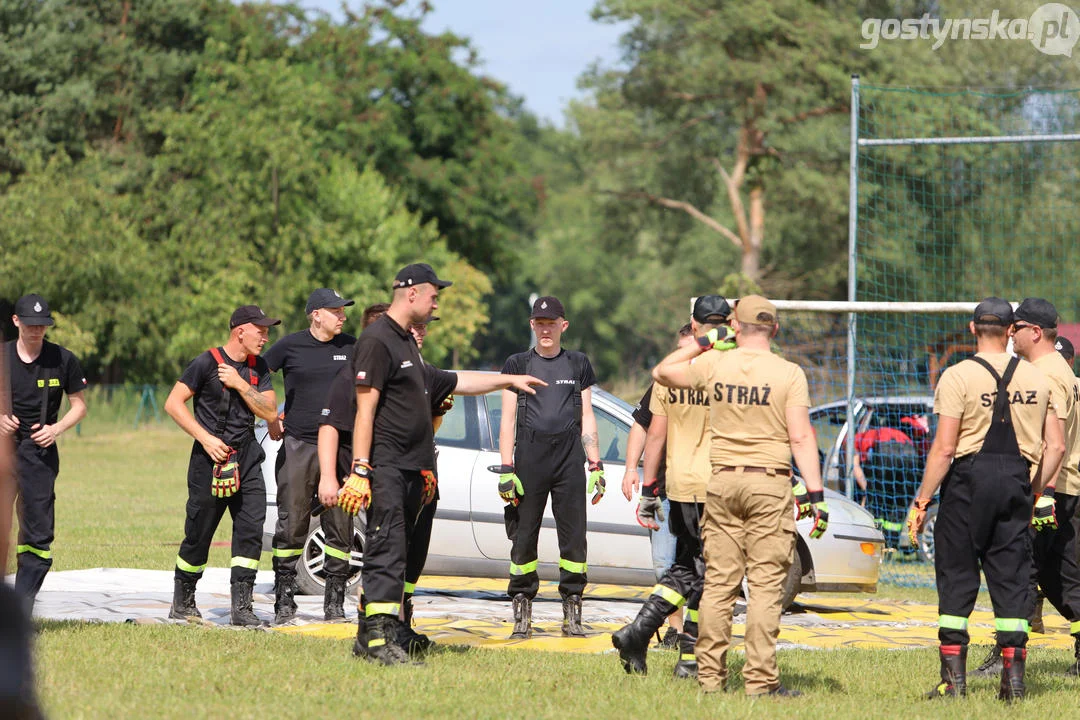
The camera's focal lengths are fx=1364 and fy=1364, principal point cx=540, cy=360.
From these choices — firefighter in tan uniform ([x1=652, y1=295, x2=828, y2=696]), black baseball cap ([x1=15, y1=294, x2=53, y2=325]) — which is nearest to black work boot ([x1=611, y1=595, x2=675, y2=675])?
firefighter in tan uniform ([x1=652, y1=295, x2=828, y2=696])

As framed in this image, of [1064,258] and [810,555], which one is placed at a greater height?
[1064,258]

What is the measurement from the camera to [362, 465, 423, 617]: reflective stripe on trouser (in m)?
7.32

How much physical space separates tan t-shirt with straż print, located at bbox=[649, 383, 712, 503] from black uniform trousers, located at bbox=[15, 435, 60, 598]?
3.82 m

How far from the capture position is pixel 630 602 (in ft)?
35.8

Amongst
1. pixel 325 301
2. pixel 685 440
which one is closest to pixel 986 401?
pixel 685 440

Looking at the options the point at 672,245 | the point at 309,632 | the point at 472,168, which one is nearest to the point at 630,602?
the point at 309,632

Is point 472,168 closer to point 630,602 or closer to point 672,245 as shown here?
point 672,245

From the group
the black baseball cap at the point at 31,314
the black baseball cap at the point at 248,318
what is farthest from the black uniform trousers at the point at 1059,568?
the black baseball cap at the point at 31,314

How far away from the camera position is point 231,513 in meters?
8.90

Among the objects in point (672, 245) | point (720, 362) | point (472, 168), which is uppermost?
point (472, 168)

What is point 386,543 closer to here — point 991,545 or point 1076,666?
point 991,545

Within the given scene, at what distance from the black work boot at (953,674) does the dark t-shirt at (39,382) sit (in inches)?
216

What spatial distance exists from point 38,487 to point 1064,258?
2323 centimetres

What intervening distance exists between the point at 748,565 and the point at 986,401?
1581 mm
